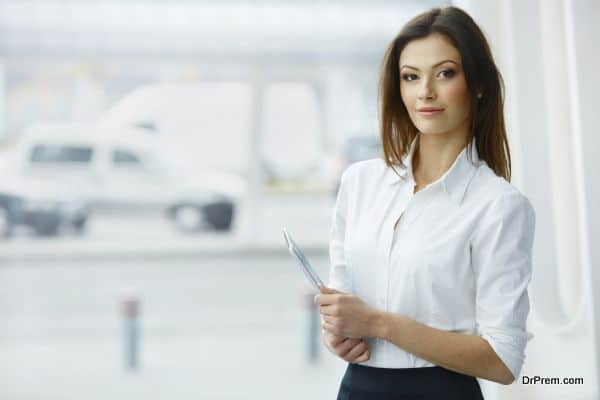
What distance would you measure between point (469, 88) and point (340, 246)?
0.33 m

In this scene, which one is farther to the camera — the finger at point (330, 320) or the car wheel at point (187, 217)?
the car wheel at point (187, 217)

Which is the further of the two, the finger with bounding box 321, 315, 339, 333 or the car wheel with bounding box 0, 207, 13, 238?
the car wheel with bounding box 0, 207, 13, 238

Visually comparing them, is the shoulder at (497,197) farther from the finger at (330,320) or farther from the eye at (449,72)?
the finger at (330,320)

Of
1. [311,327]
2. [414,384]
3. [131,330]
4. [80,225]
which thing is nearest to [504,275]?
[414,384]

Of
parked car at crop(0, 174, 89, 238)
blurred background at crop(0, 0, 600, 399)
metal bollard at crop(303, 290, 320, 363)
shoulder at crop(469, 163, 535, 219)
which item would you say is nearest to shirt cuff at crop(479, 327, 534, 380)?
shoulder at crop(469, 163, 535, 219)

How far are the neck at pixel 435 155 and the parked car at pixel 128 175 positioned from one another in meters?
4.37

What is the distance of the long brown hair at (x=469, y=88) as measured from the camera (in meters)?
1.02

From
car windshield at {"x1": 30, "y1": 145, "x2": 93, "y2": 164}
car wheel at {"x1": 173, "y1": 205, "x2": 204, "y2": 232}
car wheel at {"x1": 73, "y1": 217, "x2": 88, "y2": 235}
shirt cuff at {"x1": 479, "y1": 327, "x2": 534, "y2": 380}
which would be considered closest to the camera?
shirt cuff at {"x1": 479, "y1": 327, "x2": 534, "y2": 380}

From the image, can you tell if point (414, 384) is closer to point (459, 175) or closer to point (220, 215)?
point (459, 175)

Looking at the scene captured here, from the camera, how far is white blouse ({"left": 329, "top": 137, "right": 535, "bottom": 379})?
963mm

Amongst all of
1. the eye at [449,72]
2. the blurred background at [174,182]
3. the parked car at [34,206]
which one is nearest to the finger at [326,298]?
the eye at [449,72]

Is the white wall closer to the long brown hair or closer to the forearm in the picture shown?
the long brown hair

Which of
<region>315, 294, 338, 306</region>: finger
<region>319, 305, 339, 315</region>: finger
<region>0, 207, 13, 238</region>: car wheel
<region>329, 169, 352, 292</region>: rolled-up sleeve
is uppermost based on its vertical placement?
<region>329, 169, 352, 292</region>: rolled-up sleeve

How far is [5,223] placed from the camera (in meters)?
4.82
